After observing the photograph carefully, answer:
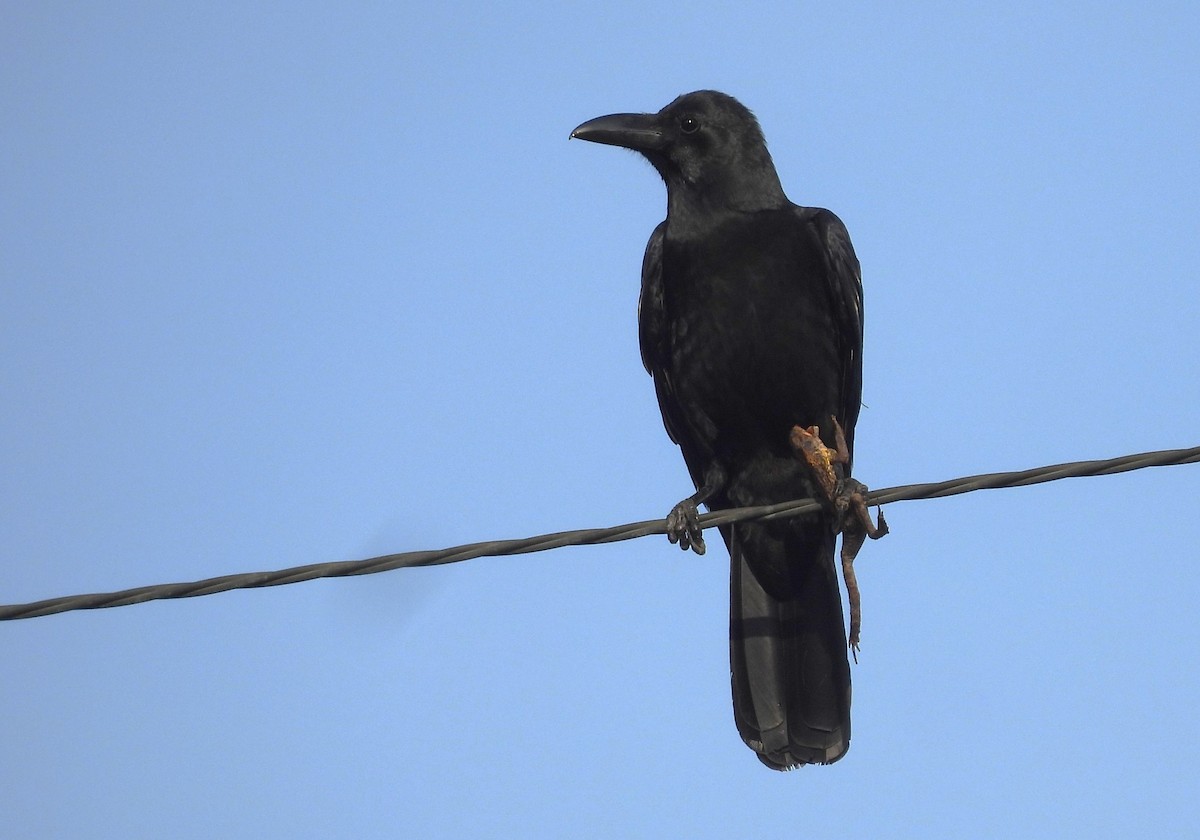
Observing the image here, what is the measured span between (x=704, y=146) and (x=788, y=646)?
7.71 feet

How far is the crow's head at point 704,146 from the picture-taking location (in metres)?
6.53

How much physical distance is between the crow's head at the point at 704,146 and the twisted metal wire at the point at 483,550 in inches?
116

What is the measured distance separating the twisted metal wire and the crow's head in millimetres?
2954

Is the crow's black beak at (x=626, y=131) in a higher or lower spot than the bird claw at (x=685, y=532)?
higher

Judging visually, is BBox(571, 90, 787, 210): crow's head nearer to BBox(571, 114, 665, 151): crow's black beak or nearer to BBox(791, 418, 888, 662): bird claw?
BBox(571, 114, 665, 151): crow's black beak

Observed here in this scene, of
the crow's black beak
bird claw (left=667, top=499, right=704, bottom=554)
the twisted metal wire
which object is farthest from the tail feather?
the twisted metal wire

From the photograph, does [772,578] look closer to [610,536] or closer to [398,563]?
[610,536]

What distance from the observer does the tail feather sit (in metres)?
5.94

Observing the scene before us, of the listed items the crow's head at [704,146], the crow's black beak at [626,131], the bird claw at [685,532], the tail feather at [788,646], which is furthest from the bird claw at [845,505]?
the crow's black beak at [626,131]

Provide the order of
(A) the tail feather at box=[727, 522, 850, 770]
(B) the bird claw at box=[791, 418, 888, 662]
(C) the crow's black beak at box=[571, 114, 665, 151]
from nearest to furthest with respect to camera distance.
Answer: (B) the bird claw at box=[791, 418, 888, 662] → (A) the tail feather at box=[727, 522, 850, 770] → (C) the crow's black beak at box=[571, 114, 665, 151]

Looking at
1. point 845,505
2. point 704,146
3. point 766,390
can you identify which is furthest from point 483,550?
point 704,146

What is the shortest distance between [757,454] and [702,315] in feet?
2.12

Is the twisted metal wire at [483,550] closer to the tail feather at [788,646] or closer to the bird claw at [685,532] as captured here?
the bird claw at [685,532]

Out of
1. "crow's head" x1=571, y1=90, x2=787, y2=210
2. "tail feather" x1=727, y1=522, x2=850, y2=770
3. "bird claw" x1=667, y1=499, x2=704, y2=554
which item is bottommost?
"tail feather" x1=727, y1=522, x2=850, y2=770
